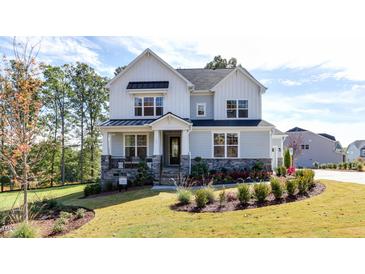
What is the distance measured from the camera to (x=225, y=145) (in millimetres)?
15531

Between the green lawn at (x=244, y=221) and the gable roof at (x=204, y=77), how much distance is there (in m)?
9.89

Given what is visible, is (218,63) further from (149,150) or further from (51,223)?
(51,223)

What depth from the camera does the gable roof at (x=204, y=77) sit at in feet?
55.4

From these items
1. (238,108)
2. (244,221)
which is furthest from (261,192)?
(238,108)

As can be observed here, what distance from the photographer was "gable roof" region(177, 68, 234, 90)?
16.9 metres

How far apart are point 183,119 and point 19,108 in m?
9.22

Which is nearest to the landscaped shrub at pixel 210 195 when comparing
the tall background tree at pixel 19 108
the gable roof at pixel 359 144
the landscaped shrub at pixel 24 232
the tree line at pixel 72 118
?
the landscaped shrub at pixel 24 232

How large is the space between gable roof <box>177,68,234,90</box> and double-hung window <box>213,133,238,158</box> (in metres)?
3.39

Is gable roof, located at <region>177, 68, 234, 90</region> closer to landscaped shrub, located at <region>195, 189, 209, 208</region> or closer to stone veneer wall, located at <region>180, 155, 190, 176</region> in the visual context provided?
stone veneer wall, located at <region>180, 155, 190, 176</region>

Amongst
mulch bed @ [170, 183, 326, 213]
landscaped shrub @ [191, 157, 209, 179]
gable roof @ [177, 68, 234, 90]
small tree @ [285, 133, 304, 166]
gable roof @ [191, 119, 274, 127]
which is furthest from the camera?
small tree @ [285, 133, 304, 166]

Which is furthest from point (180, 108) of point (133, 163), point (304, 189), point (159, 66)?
point (304, 189)

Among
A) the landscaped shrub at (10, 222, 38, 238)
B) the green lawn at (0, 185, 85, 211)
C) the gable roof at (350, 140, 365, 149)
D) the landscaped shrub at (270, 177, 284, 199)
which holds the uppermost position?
the gable roof at (350, 140, 365, 149)

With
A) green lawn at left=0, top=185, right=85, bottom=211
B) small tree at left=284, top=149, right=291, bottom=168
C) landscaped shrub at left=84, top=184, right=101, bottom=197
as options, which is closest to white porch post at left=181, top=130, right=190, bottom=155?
landscaped shrub at left=84, top=184, right=101, bottom=197
